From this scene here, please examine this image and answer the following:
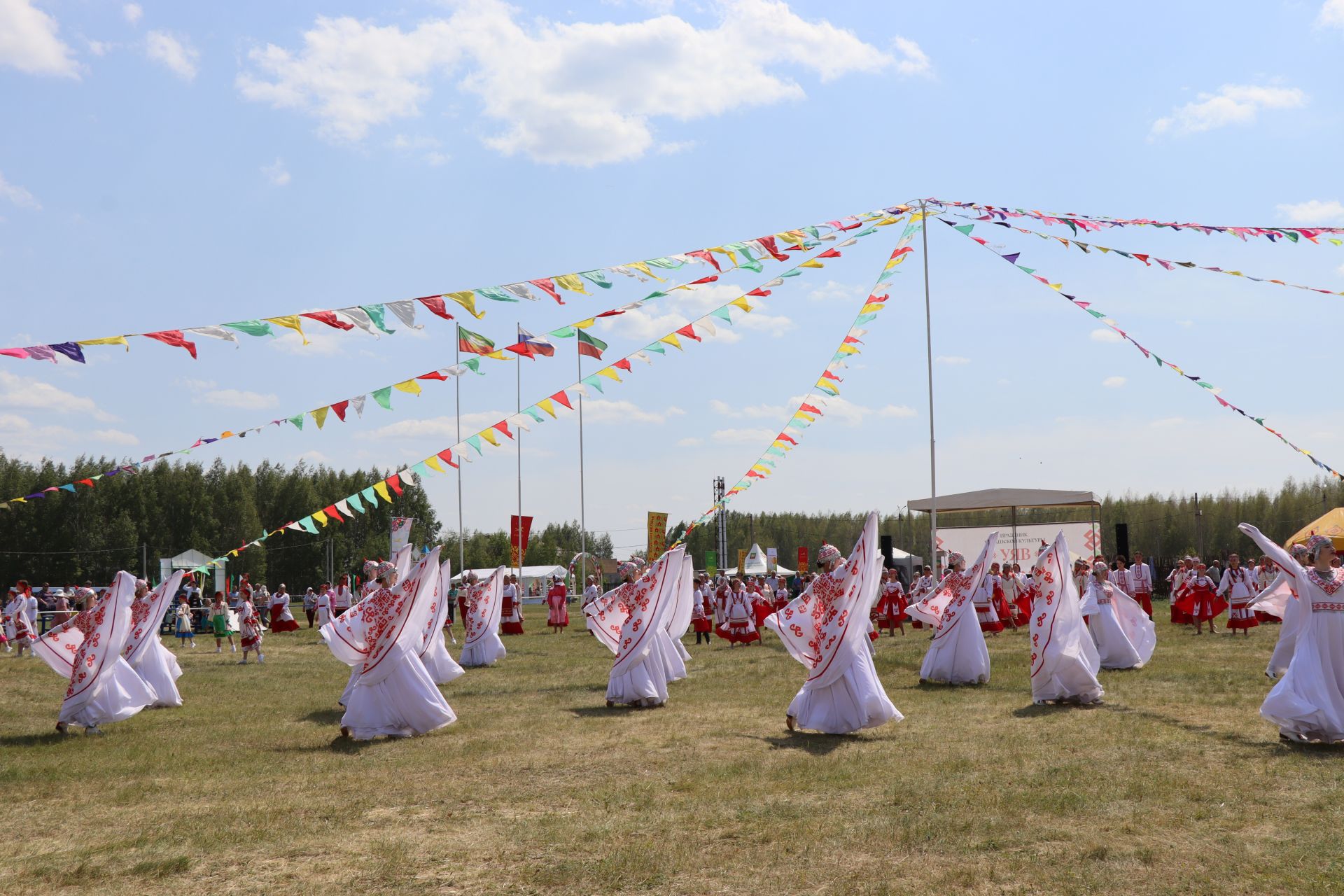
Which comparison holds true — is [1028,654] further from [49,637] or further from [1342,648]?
[49,637]

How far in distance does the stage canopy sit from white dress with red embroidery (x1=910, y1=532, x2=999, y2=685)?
876 inches

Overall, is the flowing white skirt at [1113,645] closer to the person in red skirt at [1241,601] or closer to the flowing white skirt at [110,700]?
the person in red skirt at [1241,601]

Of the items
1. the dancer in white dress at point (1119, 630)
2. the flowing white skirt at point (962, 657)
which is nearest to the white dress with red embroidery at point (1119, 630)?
the dancer in white dress at point (1119, 630)

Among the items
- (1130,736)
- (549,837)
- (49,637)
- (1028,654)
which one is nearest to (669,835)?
(549,837)

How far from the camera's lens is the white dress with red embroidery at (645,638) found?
497 inches

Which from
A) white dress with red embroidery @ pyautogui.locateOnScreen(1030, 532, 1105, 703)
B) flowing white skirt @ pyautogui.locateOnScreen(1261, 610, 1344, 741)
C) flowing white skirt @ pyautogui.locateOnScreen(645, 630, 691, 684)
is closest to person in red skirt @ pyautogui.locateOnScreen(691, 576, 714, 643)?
flowing white skirt @ pyautogui.locateOnScreen(645, 630, 691, 684)

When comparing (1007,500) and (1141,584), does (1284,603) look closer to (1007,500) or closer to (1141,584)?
(1141,584)

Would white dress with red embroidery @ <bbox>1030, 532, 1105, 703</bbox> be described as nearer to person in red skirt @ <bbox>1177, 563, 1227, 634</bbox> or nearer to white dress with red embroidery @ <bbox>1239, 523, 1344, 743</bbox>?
white dress with red embroidery @ <bbox>1239, 523, 1344, 743</bbox>

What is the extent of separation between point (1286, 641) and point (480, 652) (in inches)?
481

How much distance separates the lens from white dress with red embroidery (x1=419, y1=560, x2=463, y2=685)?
36.7 feet

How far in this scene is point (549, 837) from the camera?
6.49m

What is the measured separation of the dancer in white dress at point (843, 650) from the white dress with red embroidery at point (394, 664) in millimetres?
3574

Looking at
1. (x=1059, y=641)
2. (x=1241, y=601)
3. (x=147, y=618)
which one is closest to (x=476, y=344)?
(x=147, y=618)

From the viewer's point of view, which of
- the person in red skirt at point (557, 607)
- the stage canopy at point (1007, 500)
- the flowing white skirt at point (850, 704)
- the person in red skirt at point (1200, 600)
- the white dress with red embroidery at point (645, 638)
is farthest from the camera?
the stage canopy at point (1007, 500)
